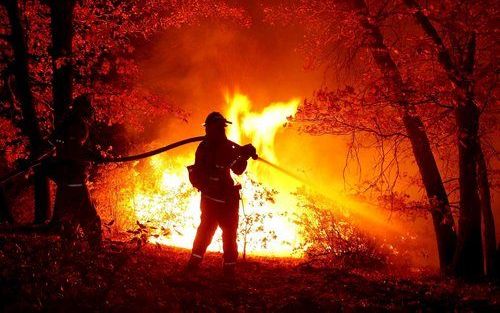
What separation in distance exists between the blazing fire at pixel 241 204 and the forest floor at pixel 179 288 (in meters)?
0.85

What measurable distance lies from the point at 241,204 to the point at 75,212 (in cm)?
703

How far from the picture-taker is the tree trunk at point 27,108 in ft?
29.8

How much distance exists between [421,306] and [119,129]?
16117mm

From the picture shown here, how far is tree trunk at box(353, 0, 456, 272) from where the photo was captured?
9242 mm

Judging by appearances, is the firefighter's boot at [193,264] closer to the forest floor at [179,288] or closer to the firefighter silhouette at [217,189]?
the firefighter silhouette at [217,189]

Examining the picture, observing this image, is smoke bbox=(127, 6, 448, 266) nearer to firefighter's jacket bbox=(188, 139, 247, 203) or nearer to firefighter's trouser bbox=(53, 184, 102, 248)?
firefighter's trouser bbox=(53, 184, 102, 248)

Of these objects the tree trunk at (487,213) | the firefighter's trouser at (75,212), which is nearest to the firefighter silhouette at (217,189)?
the firefighter's trouser at (75,212)

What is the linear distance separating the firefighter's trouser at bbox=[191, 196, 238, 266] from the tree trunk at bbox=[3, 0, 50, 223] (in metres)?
4.34

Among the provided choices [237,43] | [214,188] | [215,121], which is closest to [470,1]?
[215,121]

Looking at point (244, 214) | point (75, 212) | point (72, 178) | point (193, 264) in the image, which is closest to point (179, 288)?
point (193, 264)

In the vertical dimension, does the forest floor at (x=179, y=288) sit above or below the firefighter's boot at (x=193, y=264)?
below

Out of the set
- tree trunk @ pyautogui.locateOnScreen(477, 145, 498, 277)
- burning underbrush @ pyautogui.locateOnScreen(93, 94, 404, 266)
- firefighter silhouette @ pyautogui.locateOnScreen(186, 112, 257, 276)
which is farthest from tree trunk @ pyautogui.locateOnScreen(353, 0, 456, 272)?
firefighter silhouette @ pyautogui.locateOnScreen(186, 112, 257, 276)

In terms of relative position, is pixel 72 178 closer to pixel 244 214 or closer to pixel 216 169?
pixel 216 169

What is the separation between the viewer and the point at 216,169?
6773 mm
